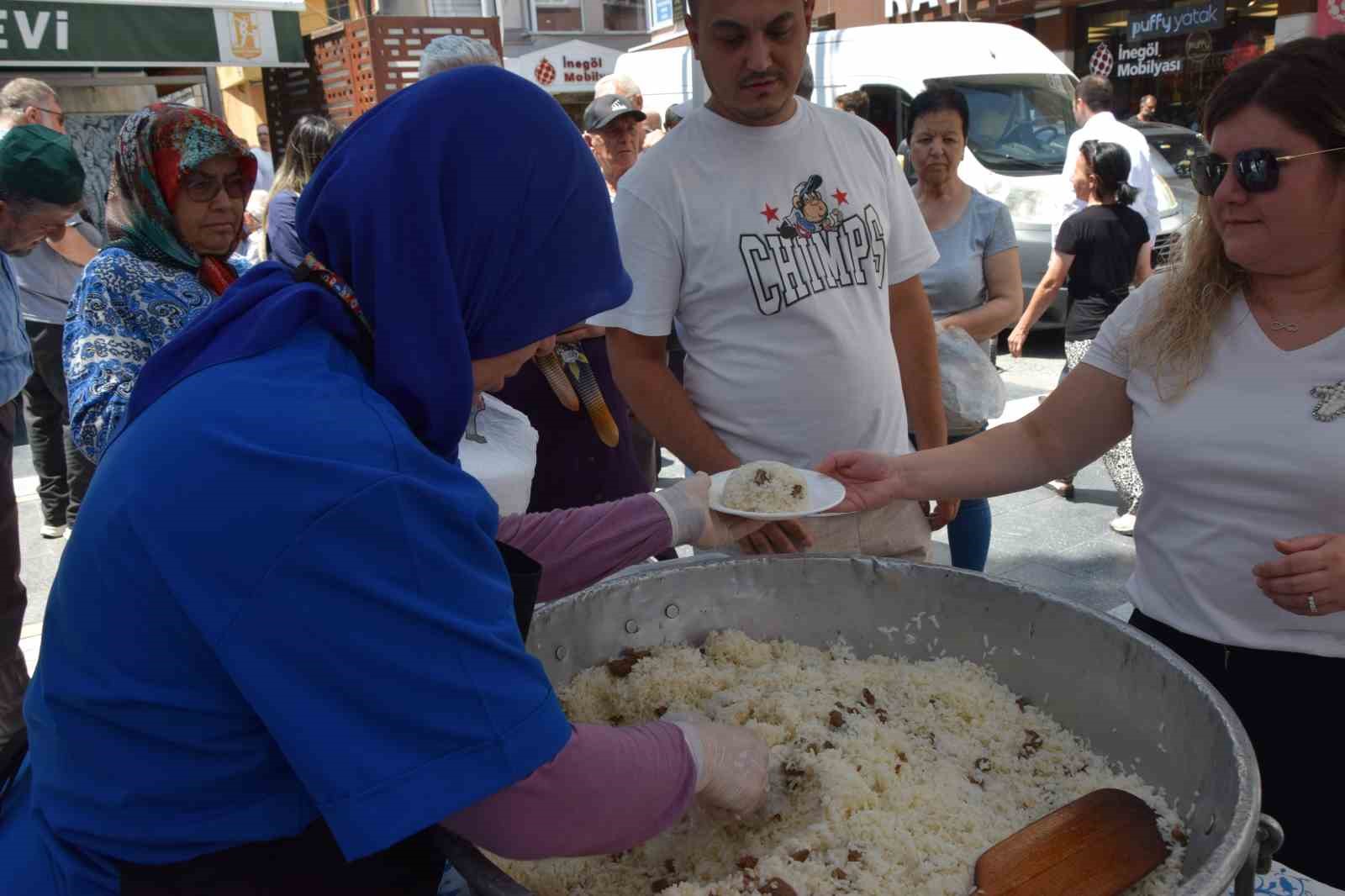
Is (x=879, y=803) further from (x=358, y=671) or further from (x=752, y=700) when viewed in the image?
(x=358, y=671)

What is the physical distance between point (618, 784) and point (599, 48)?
21.4 m

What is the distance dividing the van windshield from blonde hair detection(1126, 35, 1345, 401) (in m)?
7.18

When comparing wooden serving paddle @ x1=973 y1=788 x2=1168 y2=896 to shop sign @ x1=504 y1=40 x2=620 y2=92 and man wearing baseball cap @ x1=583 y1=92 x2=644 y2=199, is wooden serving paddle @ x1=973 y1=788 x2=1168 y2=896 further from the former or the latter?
shop sign @ x1=504 y1=40 x2=620 y2=92

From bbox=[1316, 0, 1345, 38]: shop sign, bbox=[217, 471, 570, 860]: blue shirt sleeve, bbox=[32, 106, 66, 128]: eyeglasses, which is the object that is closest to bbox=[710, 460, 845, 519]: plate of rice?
bbox=[217, 471, 570, 860]: blue shirt sleeve

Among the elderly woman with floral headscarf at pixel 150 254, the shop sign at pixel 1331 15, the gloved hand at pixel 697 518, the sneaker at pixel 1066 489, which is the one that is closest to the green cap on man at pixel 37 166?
the elderly woman with floral headscarf at pixel 150 254

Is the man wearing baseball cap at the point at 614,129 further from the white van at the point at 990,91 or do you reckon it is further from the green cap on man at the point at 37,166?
the white van at the point at 990,91

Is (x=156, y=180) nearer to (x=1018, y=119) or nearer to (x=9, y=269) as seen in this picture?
(x=9, y=269)

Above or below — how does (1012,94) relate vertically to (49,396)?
above

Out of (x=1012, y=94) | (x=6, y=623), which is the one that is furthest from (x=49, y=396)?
(x=1012, y=94)

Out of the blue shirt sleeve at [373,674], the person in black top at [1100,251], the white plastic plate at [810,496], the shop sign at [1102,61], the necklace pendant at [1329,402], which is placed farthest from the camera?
the shop sign at [1102,61]

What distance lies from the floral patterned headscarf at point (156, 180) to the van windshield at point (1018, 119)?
7.16 metres

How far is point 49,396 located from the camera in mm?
4812

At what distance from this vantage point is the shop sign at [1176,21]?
1212 cm

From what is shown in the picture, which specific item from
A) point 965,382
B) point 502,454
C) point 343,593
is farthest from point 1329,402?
point 965,382
